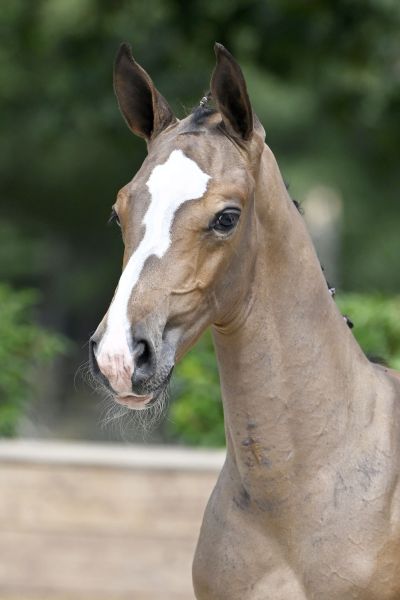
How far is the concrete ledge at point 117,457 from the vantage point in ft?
24.9

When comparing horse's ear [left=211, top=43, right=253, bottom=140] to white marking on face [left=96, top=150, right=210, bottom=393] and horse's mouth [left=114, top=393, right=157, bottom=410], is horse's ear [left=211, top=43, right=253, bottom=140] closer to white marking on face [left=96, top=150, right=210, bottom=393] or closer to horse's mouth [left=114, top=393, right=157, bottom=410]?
white marking on face [left=96, top=150, right=210, bottom=393]

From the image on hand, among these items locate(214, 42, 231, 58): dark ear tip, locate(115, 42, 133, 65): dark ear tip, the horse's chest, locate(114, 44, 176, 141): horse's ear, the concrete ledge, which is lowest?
the concrete ledge

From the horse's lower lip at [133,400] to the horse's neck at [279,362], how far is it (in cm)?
50

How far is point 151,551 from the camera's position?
7.59 meters

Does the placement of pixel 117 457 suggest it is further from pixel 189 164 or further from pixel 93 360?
pixel 93 360

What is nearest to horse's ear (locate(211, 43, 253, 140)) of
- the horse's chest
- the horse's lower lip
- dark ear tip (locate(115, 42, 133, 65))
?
dark ear tip (locate(115, 42, 133, 65))

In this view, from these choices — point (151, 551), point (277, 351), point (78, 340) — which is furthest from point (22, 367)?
point (78, 340)

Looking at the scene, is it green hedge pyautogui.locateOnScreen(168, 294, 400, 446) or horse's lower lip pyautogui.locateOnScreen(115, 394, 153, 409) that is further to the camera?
green hedge pyautogui.locateOnScreen(168, 294, 400, 446)

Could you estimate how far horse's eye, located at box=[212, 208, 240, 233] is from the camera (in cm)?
357

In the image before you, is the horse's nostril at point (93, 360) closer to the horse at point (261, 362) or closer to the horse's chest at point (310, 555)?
the horse at point (261, 362)

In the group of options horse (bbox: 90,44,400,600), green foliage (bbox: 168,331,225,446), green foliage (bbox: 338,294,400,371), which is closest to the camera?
horse (bbox: 90,44,400,600)

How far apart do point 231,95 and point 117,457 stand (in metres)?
4.33

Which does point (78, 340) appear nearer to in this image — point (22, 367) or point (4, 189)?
point (4, 189)

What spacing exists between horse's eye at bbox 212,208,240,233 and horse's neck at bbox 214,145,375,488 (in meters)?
0.18
